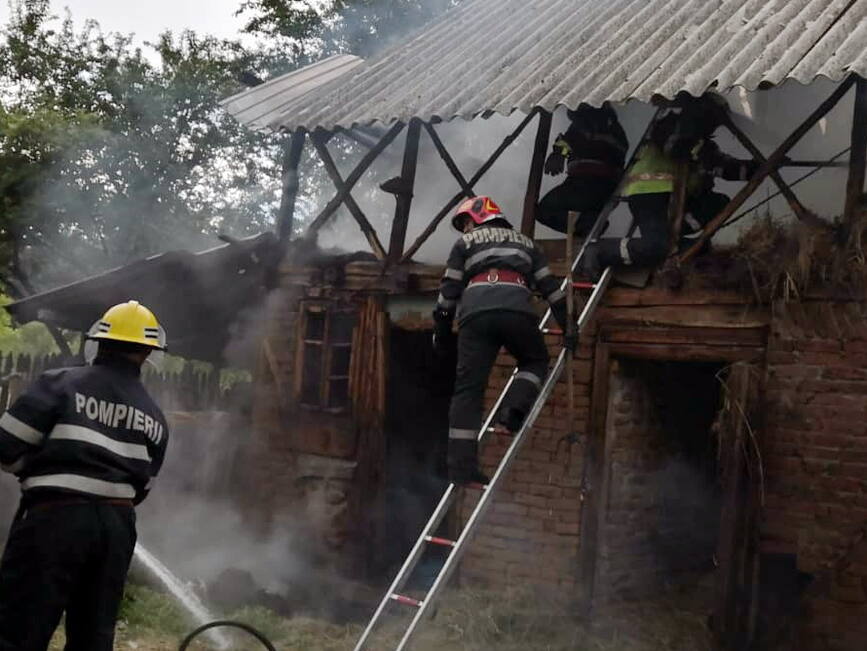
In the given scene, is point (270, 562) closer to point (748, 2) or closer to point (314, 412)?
point (314, 412)

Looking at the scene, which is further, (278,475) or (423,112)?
(278,475)

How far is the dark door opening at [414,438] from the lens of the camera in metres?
9.55

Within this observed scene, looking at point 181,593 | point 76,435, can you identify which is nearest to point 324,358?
point 181,593

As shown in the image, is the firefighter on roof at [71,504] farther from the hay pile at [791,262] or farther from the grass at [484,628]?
the hay pile at [791,262]

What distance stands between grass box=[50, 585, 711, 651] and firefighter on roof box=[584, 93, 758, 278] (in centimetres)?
267

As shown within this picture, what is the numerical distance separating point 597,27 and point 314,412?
4492 millimetres

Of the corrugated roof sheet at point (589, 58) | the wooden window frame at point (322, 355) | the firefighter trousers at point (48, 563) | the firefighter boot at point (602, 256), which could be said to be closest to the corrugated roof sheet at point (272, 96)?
the corrugated roof sheet at point (589, 58)

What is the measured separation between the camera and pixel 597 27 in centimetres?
807

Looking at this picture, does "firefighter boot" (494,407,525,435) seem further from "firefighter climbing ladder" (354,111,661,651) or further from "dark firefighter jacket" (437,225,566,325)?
"dark firefighter jacket" (437,225,566,325)

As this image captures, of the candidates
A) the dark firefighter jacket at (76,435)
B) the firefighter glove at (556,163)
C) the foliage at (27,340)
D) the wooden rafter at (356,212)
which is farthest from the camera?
the foliage at (27,340)

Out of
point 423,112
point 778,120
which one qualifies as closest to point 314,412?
point 423,112

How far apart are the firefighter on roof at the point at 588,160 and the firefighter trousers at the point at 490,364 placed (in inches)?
70.0

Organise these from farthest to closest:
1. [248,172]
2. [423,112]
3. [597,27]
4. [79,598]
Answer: [248,172], [597,27], [423,112], [79,598]

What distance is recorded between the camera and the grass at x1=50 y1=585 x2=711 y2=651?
6.54 meters
